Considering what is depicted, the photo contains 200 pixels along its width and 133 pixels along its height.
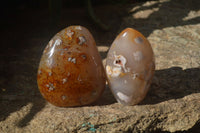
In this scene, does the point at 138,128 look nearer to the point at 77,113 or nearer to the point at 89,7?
the point at 77,113

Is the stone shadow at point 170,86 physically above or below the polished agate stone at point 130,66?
below

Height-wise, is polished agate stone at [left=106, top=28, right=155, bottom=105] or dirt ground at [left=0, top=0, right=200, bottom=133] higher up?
polished agate stone at [left=106, top=28, right=155, bottom=105]

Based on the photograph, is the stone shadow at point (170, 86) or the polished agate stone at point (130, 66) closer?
the polished agate stone at point (130, 66)

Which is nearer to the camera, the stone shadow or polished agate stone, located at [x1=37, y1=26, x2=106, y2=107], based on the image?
polished agate stone, located at [x1=37, y1=26, x2=106, y2=107]

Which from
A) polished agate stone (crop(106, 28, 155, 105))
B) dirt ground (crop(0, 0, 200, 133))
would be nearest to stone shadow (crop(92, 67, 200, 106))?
dirt ground (crop(0, 0, 200, 133))


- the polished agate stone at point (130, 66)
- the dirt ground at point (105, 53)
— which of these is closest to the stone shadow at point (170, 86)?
the dirt ground at point (105, 53)

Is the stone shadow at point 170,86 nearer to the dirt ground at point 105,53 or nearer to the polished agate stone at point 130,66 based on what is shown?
the dirt ground at point 105,53

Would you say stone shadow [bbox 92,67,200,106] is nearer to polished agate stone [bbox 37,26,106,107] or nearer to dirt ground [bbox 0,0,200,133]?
dirt ground [bbox 0,0,200,133]
